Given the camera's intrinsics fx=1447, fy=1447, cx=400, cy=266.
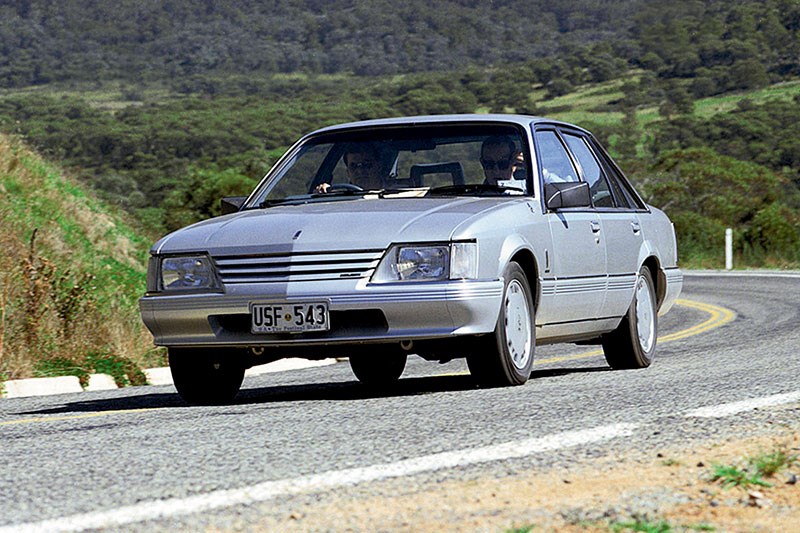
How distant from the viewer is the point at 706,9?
14938 centimetres

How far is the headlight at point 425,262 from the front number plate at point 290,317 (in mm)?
356

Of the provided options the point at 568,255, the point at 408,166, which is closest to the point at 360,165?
the point at 408,166

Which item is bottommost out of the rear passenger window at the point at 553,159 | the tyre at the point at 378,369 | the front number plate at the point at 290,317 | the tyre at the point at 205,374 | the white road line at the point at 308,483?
the tyre at the point at 378,369

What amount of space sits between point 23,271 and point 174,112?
121 m

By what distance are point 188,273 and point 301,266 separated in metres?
0.72

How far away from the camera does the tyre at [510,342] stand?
26.6 ft

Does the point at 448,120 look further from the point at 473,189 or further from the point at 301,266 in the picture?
the point at 301,266

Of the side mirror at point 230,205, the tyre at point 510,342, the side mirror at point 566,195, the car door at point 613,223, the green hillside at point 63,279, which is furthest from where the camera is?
the green hillside at point 63,279

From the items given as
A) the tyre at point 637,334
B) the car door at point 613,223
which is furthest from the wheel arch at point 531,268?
the tyre at point 637,334

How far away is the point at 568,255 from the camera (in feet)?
30.0

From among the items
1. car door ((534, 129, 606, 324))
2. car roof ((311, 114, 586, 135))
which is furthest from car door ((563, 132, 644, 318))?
car roof ((311, 114, 586, 135))

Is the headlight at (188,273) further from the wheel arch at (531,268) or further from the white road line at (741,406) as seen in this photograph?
the white road line at (741,406)

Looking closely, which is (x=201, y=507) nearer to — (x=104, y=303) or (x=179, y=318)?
(x=179, y=318)

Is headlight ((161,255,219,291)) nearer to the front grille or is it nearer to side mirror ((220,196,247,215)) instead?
the front grille
